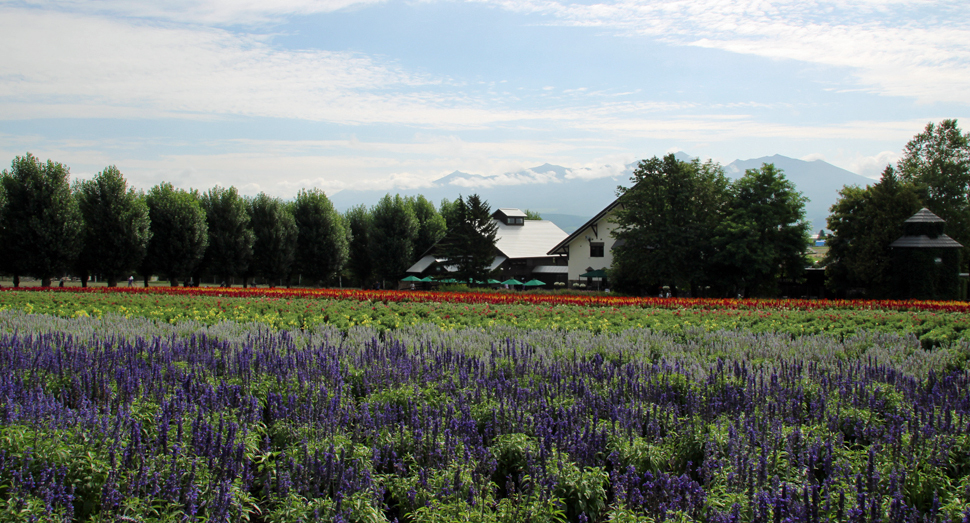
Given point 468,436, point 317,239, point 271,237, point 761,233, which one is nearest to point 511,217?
point 317,239

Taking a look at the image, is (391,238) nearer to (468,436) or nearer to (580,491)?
(468,436)

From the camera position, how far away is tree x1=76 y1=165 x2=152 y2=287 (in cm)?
4147

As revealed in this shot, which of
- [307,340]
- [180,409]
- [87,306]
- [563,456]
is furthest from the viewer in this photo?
[87,306]

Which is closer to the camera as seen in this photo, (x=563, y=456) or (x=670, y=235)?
(x=563, y=456)

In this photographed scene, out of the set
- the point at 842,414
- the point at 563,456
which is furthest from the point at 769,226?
the point at 563,456

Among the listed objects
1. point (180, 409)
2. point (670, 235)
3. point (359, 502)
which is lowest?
point (359, 502)

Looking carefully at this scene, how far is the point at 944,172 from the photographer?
154 ft

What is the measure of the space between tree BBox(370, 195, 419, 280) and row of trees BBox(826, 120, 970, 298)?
35964 millimetres

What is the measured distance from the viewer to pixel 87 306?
1605 centimetres

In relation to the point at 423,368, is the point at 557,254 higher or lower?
higher

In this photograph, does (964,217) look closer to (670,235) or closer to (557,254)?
(670,235)

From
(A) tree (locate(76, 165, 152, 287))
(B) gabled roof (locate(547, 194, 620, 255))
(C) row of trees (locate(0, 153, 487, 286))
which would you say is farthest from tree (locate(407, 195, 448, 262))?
(A) tree (locate(76, 165, 152, 287))

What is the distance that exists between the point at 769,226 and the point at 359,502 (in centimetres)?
3550

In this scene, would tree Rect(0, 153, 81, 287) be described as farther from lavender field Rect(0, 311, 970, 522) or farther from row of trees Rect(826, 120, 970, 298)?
row of trees Rect(826, 120, 970, 298)
